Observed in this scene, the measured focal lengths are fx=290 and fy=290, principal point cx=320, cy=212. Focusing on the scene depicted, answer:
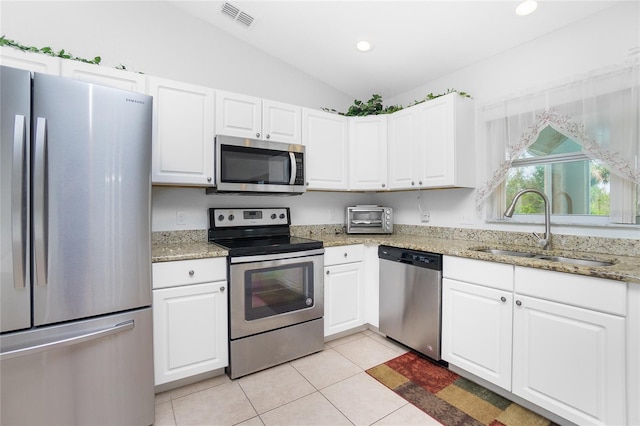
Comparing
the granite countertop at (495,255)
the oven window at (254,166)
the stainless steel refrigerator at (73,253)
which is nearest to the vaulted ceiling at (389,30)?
the oven window at (254,166)

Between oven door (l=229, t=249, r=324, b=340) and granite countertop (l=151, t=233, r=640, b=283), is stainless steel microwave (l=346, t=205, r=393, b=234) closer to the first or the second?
granite countertop (l=151, t=233, r=640, b=283)

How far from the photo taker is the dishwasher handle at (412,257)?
2135 millimetres

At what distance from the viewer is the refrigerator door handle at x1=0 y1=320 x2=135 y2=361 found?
→ 1.22 meters

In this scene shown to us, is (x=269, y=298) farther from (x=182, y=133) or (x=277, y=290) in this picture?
(x=182, y=133)

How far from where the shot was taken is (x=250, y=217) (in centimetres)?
269

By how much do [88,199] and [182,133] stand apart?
934 millimetres

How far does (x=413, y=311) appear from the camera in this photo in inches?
91.0

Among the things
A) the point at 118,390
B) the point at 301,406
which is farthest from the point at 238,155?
the point at 301,406

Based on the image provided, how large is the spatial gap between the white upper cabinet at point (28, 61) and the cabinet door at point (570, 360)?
121 inches

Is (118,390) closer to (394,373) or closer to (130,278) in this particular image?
(130,278)

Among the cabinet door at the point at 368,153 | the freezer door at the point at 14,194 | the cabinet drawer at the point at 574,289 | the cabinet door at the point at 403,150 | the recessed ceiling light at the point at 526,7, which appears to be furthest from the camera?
the cabinet door at the point at 368,153

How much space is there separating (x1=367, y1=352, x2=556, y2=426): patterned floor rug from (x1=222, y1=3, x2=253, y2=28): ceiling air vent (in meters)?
3.00

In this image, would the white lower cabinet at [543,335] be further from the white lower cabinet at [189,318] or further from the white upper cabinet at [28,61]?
the white upper cabinet at [28,61]

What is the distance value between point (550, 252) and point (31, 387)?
2982 millimetres
